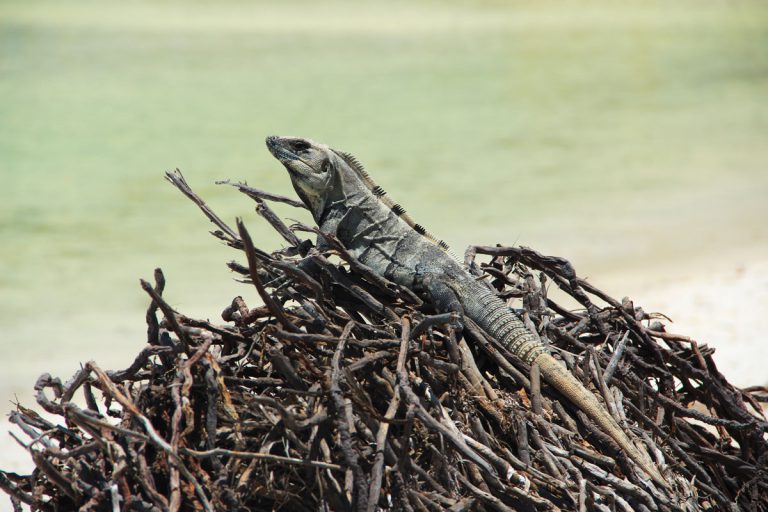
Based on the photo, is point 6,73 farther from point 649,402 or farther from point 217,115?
point 649,402

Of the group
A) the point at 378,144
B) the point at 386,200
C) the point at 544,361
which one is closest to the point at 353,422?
the point at 544,361

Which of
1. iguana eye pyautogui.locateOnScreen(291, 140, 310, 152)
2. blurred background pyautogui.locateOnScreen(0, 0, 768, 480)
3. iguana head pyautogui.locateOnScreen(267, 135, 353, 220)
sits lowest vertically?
iguana head pyautogui.locateOnScreen(267, 135, 353, 220)

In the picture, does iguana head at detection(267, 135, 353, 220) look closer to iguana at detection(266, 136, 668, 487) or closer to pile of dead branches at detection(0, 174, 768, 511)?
iguana at detection(266, 136, 668, 487)

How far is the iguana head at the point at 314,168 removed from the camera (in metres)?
4.04

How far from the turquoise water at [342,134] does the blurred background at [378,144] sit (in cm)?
6

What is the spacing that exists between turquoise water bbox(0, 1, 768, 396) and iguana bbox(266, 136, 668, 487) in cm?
530

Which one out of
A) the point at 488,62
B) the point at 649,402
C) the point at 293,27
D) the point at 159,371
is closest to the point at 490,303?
the point at 649,402

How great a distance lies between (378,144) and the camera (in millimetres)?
17188

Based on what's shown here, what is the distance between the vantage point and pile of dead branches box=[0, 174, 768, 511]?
2701 millimetres

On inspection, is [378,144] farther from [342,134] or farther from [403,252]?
[403,252]

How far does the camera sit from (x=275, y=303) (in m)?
2.89

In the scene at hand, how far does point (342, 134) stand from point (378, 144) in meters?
0.71

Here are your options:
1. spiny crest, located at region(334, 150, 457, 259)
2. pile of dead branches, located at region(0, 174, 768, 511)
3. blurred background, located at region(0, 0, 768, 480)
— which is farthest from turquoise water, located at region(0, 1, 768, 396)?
pile of dead branches, located at region(0, 174, 768, 511)

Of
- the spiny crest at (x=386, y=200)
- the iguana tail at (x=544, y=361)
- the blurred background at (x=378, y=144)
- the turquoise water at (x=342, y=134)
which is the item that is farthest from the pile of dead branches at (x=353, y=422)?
the turquoise water at (x=342, y=134)
